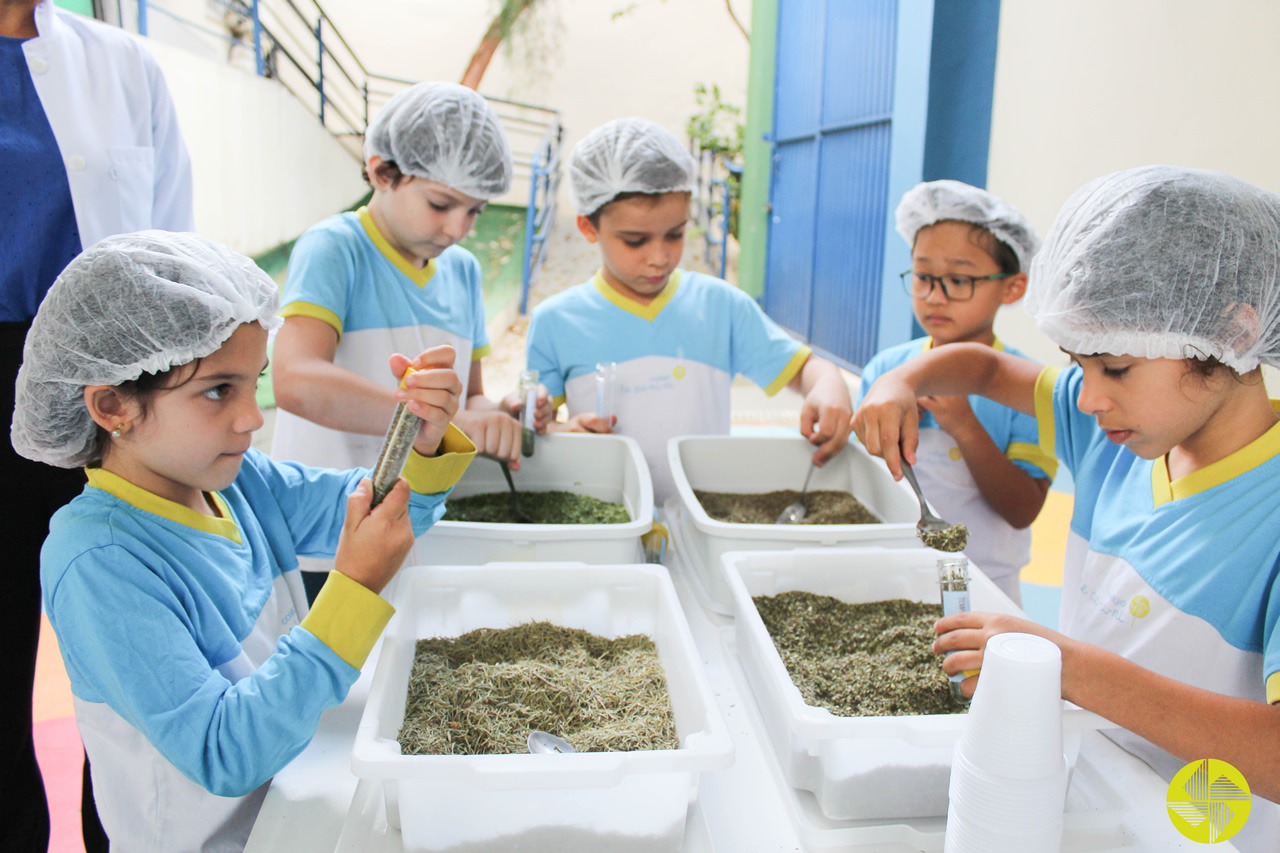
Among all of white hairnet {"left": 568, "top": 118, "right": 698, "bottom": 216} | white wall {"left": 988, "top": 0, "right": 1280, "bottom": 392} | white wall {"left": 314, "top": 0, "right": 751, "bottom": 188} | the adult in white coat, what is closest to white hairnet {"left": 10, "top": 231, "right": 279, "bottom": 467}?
the adult in white coat

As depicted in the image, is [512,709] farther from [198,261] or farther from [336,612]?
[198,261]

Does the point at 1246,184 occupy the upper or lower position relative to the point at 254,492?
upper

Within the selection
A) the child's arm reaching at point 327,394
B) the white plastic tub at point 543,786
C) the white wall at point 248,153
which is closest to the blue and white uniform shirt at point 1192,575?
the white plastic tub at point 543,786

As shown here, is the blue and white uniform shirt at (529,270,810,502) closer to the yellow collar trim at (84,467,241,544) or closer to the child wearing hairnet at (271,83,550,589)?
the child wearing hairnet at (271,83,550,589)

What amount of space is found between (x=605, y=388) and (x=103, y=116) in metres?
0.90

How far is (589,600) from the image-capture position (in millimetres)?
886

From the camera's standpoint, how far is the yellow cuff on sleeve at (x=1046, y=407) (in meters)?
1.10

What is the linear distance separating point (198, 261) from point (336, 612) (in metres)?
0.36

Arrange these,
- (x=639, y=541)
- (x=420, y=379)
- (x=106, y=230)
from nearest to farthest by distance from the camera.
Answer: (x=420, y=379) → (x=639, y=541) → (x=106, y=230)

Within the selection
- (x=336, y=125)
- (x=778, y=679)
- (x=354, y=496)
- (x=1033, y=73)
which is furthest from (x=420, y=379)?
(x=336, y=125)

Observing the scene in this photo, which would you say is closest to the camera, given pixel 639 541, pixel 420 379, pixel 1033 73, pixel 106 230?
pixel 420 379

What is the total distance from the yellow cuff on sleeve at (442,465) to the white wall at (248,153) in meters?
2.91

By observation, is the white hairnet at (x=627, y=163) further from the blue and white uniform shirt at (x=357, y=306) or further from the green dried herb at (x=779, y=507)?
the green dried herb at (x=779, y=507)

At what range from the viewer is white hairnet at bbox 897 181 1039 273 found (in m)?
1.40
